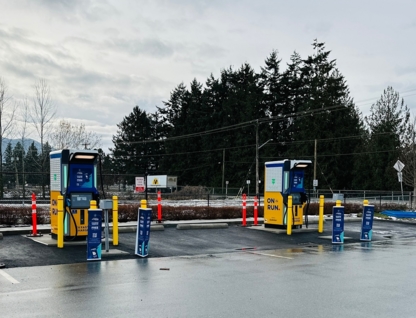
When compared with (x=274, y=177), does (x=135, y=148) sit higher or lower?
higher

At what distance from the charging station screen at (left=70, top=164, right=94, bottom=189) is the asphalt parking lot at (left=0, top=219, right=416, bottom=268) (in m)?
1.71

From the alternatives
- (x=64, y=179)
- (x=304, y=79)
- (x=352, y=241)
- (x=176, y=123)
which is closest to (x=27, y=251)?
(x=64, y=179)

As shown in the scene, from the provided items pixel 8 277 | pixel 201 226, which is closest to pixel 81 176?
pixel 8 277

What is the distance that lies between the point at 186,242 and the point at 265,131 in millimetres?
59536

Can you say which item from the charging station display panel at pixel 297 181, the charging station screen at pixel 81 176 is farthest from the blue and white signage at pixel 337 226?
the charging station screen at pixel 81 176

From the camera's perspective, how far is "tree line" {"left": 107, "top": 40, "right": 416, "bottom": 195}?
64.4 meters

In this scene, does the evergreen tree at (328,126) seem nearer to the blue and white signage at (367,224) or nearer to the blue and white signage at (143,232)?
the blue and white signage at (367,224)

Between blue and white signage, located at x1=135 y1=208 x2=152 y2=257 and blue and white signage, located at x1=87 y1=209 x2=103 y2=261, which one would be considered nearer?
blue and white signage, located at x1=87 y1=209 x2=103 y2=261

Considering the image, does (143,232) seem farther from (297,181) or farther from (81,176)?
(297,181)

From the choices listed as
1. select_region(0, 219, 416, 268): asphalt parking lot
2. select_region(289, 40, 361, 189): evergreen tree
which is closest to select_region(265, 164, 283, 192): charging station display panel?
select_region(0, 219, 416, 268): asphalt parking lot

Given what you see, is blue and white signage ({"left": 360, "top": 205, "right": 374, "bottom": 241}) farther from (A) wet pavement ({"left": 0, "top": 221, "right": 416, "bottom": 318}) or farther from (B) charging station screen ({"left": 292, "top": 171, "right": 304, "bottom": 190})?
(B) charging station screen ({"left": 292, "top": 171, "right": 304, "bottom": 190})

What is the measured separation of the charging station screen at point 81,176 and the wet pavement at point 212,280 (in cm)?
198

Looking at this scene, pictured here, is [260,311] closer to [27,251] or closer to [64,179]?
[27,251]

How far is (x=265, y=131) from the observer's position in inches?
2886
